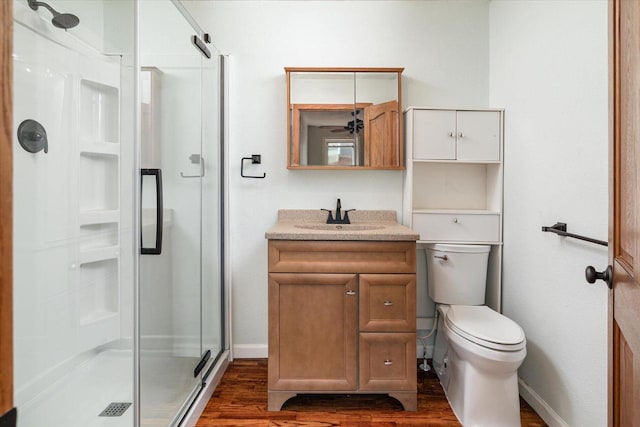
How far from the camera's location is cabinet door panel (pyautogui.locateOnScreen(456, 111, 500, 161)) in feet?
7.03

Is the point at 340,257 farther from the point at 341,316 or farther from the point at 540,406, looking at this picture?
the point at 540,406

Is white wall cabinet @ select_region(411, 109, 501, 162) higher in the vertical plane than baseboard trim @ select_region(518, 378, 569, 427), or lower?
higher

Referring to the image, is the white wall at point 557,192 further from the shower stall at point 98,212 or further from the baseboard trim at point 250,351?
the shower stall at point 98,212

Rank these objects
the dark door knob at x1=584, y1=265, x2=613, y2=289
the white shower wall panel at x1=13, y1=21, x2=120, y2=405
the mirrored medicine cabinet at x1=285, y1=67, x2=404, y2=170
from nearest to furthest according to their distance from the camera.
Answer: the dark door knob at x1=584, y1=265, x2=613, y2=289 → the white shower wall panel at x1=13, y1=21, x2=120, y2=405 → the mirrored medicine cabinet at x1=285, y1=67, x2=404, y2=170

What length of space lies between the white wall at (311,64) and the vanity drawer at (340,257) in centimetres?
61

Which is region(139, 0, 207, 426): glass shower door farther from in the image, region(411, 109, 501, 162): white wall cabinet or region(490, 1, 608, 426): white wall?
region(490, 1, 608, 426): white wall

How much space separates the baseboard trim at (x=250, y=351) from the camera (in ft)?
7.72

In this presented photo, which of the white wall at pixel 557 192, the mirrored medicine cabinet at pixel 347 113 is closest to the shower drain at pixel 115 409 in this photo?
the mirrored medicine cabinet at pixel 347 113

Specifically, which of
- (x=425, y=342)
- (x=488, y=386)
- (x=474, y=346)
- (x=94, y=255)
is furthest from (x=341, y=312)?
(x=94, y=255)

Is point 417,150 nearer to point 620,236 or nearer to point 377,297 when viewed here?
point 377,297

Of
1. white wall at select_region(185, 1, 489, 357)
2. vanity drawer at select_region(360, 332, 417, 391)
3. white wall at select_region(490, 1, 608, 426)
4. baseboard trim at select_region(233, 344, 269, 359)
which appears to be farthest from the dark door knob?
baseboard trim at select_region(233, 344, 269, 359)

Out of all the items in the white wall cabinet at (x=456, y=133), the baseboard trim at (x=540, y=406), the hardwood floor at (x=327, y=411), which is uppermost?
the white wall cabinet at (x=456, y=133)

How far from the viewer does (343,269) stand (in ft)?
5.78

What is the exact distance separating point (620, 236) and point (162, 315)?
63.1 inches
